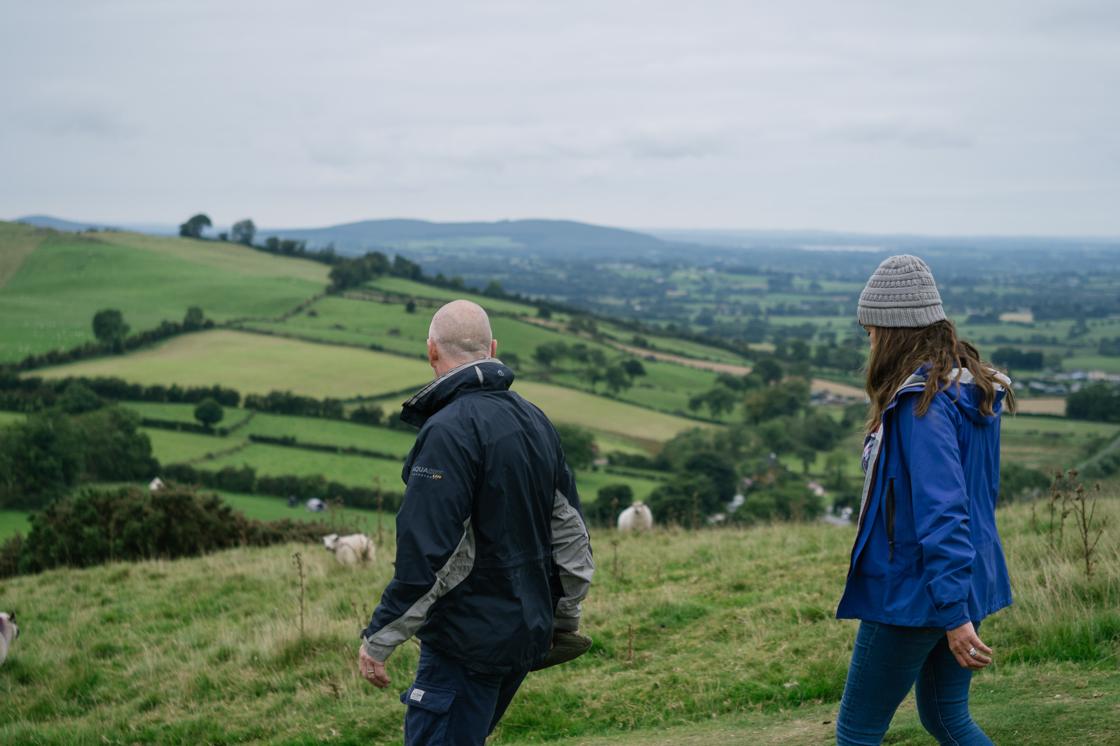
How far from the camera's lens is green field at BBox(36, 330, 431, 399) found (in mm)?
50438

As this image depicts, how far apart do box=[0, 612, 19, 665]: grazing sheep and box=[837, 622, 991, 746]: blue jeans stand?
7670 mm

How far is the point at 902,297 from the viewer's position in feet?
12.2

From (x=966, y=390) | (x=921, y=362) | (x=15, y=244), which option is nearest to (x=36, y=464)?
(x=921, y=362)

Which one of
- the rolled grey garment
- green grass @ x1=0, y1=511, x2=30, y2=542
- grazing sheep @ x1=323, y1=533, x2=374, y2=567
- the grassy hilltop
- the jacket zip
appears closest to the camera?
the jacket zip

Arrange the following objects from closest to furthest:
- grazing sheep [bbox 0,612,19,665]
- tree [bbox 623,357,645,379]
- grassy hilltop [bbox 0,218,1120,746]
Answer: grassy hilltop [bbox 0,218,1120,746] < grazing sheep [bbox 0,612,19,665] < tree [bbox 623,357,645,379]

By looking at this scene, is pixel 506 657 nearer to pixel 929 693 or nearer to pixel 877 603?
pixel 877 603

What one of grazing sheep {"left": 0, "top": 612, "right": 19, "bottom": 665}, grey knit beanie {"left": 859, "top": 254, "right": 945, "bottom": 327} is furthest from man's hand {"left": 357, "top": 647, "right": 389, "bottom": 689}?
grazing sheep {"left": 0, "top": 612, "right": 19, "bottom": 665}

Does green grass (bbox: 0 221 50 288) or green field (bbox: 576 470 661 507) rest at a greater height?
green grass (bbox: 0 221 50 288)

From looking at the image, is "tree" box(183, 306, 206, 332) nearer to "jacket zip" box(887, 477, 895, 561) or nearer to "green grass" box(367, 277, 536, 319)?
"green grass" box(367, 277, 536, 319)

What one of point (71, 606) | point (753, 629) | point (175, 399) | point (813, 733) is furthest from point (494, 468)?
point (175, 399)

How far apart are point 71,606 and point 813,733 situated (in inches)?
375

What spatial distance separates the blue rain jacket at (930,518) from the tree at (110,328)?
64700 millimetres

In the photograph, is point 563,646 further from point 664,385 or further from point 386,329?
point 386,329

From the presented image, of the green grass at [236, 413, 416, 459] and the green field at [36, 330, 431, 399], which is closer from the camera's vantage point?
the green grass at [236, 413, 416, 459]
